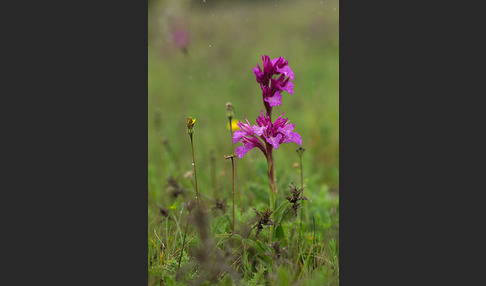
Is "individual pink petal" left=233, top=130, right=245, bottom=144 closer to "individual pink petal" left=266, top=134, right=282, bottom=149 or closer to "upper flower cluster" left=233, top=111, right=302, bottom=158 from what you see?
"upper flower cluster" left=233, top=111, right=302, bottom=158

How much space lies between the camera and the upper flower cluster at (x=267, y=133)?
2.78 metres

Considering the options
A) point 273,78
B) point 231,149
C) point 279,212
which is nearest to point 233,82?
point 231,149

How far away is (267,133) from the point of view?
9.18 ft

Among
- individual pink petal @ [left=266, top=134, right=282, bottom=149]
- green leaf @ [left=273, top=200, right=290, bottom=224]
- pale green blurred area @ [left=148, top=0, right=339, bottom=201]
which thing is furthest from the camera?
pale green blurred area @ [left=148, top=0, right=339, bottom=201]

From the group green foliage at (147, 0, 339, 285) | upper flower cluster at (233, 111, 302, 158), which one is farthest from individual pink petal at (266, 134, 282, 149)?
green foliage at (147, 0, 339, 285)

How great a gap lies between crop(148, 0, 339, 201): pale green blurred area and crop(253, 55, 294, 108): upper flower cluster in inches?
33.1

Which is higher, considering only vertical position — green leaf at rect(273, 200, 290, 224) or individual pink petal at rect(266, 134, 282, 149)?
individual pink petal at rect(266, 134, 282, 149)

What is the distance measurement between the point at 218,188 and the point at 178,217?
2.73 ft

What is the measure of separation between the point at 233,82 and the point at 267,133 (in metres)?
4.13

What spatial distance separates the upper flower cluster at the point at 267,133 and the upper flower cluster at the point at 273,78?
116 millimetres

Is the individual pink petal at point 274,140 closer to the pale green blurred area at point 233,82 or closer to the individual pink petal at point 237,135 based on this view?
the individual pink petal at point 237,135

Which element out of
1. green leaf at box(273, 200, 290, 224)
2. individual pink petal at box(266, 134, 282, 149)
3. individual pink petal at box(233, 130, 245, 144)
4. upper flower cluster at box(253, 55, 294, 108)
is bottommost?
green leaf at box(273, 200, 290, 224)

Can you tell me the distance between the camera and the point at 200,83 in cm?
614

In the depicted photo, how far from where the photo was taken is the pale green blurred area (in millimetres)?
4719
